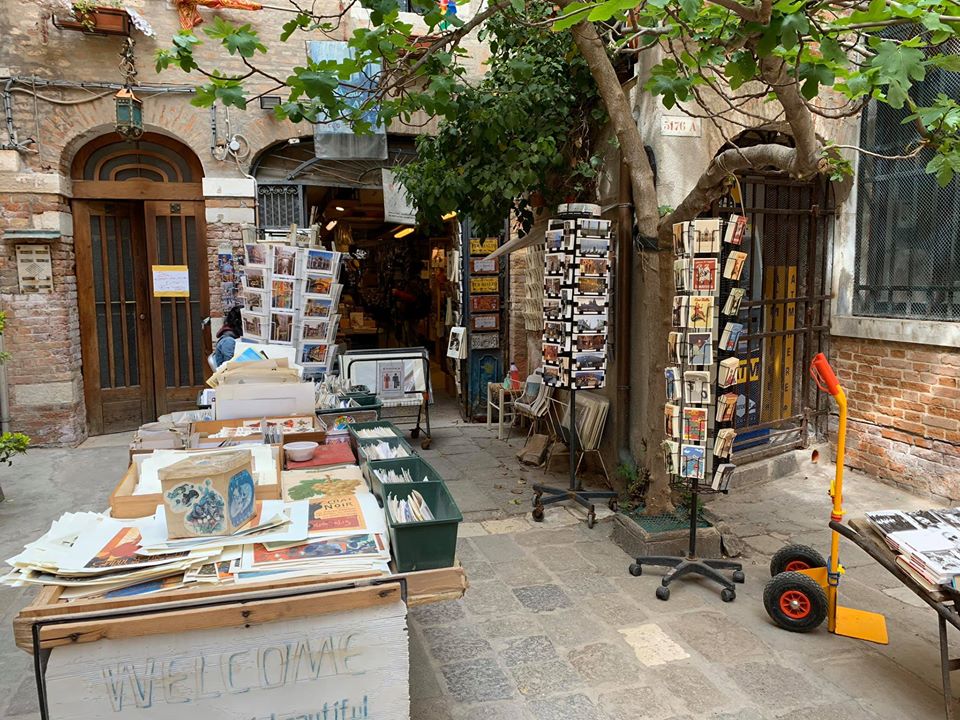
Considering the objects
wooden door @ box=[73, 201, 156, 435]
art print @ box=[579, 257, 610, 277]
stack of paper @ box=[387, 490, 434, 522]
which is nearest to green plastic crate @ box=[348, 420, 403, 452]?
stack of paper @ box=[387, 490, 434, 522]

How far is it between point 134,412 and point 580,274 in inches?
259

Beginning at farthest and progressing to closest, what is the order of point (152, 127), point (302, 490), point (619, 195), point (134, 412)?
point (134, 412)
point (152, 127)
point (619, 195)
point (302, 490)

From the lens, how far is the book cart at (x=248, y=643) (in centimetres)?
209

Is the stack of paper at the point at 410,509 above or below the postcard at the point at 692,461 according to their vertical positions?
above

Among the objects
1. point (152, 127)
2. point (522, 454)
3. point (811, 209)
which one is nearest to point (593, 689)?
point (522, 454)

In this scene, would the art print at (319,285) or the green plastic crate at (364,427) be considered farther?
the art print at (319,285)

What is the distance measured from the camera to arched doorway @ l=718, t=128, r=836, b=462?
654 centimetres

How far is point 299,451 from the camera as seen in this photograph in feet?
11.7

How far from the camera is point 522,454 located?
7.46 meters

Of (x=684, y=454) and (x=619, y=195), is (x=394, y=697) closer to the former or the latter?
(x=684, y=454)

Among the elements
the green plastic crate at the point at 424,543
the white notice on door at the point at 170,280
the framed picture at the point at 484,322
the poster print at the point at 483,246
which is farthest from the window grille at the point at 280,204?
the green plastic crate at the point at 424,543

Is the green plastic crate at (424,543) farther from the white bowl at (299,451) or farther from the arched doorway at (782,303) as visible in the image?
the arched doorway at (782,303)

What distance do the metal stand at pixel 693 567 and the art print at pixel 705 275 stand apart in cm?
125

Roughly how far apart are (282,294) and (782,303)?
524 cm
